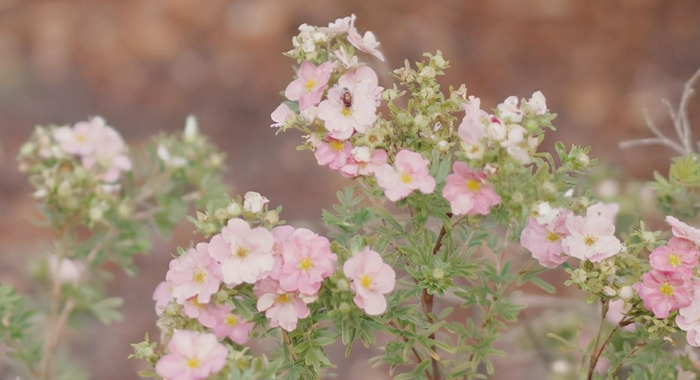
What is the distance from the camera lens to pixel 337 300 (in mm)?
846

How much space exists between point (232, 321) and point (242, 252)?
15 centimetres

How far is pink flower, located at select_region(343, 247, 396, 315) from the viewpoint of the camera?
0.81m

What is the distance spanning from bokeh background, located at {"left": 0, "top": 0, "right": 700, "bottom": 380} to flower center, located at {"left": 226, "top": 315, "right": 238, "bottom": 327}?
1.60 metres

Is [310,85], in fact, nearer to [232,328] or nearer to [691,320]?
[232,328]

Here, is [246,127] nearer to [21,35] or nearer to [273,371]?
[21,35]

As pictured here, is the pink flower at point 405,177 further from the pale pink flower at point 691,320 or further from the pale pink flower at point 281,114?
the pale pink flower at point 691,320

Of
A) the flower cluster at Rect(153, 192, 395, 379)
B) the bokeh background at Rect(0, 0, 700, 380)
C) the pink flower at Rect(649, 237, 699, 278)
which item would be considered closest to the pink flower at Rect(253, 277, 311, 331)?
the flower cluster at Rect(153, 192, 395, 379)

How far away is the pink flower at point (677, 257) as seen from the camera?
85 centimetres

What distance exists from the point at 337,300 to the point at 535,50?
Result: 213 centimetres

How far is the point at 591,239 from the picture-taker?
0.86 meters

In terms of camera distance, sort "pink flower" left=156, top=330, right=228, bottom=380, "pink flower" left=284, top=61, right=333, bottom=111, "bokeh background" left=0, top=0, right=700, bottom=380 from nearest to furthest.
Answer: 1. "pink flower" left=156, top=330, right=228, bottom=380
2. "pink flower" left=284, top=61, right=333, bottom=111
3. "bokeh background" left=0, top=0, right=700, bottom=380

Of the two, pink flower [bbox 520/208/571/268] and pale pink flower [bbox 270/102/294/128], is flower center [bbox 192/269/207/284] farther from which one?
pink flower [bbox 520/208/571/268]

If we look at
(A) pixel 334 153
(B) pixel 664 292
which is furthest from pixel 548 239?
(A) pixel 334 153

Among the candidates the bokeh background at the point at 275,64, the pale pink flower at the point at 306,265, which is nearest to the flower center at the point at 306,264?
the pale pink flower at the point at 306,265
